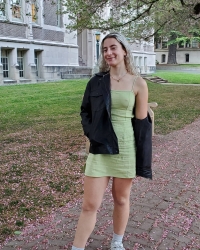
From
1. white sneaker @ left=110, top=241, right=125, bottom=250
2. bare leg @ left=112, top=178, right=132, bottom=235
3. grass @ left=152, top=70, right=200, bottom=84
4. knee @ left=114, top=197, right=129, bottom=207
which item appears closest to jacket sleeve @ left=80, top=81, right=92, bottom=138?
bare leg @ left=112, top=178, right=132, bottom=235

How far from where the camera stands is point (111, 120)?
312cm

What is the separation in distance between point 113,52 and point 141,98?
0.46 meters

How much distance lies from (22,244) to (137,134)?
1768mm

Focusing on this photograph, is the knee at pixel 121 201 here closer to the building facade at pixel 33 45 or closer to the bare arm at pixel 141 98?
the bare arm at pixel 141 98

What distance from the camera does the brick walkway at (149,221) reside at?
3881 mm

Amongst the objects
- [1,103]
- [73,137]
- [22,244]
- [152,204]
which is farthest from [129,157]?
[1,103]

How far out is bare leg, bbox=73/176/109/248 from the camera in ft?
10.3

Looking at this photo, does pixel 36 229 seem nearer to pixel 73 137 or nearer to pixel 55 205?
pixel 55 205

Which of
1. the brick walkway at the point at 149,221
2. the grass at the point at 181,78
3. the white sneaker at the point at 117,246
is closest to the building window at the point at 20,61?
the grass at the point at 181,78

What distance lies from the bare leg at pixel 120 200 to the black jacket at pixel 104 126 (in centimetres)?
16

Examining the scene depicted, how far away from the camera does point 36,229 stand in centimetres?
419

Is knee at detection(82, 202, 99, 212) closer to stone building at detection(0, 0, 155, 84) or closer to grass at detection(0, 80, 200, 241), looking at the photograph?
grass at detection(0, 80, 200, 241)

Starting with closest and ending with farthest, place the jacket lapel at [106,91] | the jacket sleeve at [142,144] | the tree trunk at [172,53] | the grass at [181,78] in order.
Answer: the jacket lapel at [106,91] → the jacket sleeve at [142,144] → the grass at [181,78] → the tree trunk at [172,53]

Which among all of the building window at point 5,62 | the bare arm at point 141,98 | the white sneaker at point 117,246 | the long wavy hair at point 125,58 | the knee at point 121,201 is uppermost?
the building window at point 5,62
